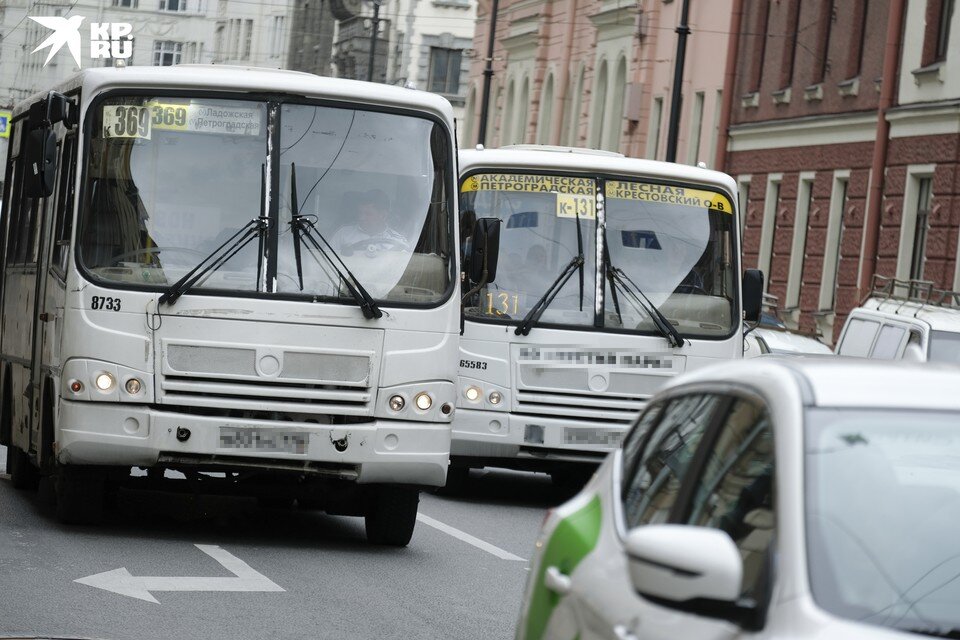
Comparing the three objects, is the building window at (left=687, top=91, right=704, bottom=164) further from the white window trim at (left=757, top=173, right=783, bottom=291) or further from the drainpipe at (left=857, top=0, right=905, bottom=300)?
the drainpipe at (left=857, top=0, right=905, bottom=300)

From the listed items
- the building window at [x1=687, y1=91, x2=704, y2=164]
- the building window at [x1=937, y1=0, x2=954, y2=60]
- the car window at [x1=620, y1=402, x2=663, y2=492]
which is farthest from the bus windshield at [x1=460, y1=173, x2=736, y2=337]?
the building window at [x1=687, y1=91, x2=704, y2=164]

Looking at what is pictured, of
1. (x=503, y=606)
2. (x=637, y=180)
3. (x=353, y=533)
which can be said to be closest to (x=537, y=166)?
(x=637, y=180)

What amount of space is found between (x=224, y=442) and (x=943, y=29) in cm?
2228

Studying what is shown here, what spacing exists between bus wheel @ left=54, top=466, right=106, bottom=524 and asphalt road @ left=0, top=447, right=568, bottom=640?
0.25 ft

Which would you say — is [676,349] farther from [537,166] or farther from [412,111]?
[412,111]

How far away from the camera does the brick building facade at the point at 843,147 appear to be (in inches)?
1219

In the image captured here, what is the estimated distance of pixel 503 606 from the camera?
1024 cm

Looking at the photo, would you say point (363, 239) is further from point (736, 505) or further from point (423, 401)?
A: point (736, 505)

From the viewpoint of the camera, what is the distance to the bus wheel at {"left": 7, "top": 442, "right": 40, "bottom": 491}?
48.0 feet

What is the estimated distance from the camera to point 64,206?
12.2 meters

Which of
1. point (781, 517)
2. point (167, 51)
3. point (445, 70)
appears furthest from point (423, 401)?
point (445, 70)

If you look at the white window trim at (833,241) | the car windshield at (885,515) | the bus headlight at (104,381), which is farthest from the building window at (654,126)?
the car windshield at (885,515)

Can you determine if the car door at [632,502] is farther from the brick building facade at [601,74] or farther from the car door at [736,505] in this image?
the brick building facade at [601,74]

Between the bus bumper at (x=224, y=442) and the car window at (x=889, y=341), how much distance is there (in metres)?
7.81
